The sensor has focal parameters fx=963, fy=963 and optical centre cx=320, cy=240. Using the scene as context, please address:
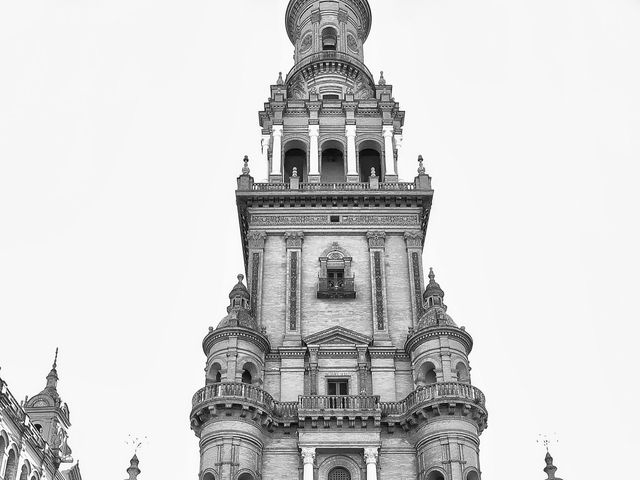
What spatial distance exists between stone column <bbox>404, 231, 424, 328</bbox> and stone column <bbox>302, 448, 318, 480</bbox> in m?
10.0

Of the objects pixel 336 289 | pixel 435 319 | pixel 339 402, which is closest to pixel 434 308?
pixel 435 319

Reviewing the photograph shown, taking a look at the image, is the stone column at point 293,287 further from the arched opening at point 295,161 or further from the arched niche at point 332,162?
the arched opening at point 295,161

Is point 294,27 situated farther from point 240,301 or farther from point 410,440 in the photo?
point 410,440

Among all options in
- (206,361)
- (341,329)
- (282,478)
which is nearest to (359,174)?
(341,329)

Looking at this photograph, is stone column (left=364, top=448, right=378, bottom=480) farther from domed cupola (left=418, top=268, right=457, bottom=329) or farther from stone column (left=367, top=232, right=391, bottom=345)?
domed cupola (left=418, top=268, right=457, bottom=329)

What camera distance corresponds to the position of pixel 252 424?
4928cm

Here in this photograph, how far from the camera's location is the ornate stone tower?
161 ft

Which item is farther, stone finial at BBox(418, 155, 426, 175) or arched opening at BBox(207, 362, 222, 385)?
stone finial at BBox(418, 155, 426, 175)

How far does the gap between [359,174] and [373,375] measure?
1609cm

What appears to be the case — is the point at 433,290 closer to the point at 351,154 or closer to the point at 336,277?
the point at 336,277

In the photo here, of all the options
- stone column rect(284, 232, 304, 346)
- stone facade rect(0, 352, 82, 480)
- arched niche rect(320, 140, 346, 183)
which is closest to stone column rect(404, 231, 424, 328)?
stone column rect(284, 232, 304, 346)

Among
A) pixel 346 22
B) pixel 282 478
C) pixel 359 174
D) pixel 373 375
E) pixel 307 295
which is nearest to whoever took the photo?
pixel 282 478

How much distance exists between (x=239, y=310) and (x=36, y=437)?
1291 centimetres

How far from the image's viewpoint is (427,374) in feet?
171
